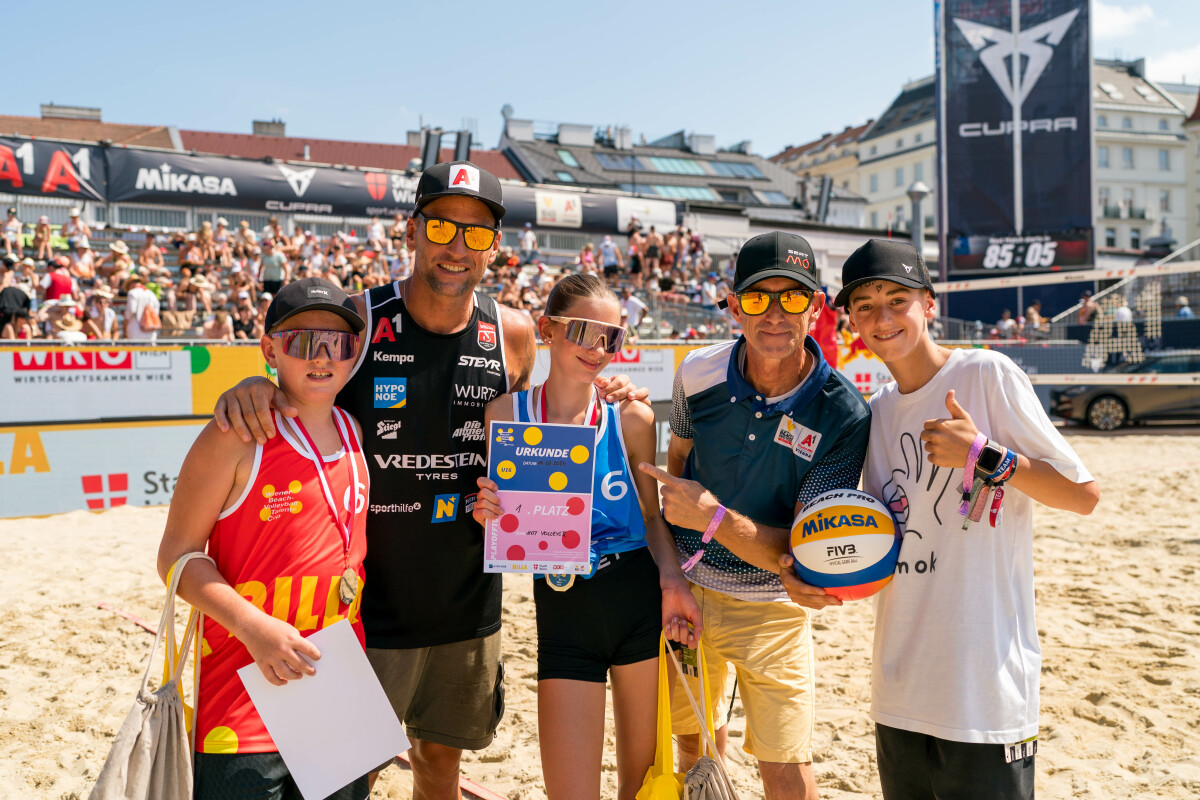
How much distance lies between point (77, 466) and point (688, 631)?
8332 mm

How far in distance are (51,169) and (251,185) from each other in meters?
4.57

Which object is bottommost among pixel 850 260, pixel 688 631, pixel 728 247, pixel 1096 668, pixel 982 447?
pixel 1096 668

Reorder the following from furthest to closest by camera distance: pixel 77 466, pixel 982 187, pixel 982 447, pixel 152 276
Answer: pixel 982 187 → pixel 152 276 → pixel 77 466 → pixel 982 447

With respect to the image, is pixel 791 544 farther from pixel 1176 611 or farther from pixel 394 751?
pixel 1176 611

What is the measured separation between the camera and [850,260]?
253 cm

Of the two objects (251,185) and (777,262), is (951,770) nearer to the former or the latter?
(777,262)

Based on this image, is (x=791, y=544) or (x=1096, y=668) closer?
(x=791, y=544)

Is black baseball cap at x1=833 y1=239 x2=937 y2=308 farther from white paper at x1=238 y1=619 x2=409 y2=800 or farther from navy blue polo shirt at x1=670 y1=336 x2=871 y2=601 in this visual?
white paper at x1=238 y1=619 x2=409 y2=800

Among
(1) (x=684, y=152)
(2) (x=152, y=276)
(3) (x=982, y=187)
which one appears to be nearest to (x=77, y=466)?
(2) (x=152, y=276)

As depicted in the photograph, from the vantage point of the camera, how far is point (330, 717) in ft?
7.05

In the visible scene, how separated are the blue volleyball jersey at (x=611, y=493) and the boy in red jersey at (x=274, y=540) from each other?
A: 643mm

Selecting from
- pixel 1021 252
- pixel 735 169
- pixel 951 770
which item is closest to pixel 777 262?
pixel 951 770

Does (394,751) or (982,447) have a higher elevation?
(982,447)

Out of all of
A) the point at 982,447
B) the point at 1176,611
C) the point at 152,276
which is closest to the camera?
the point at 982,447
